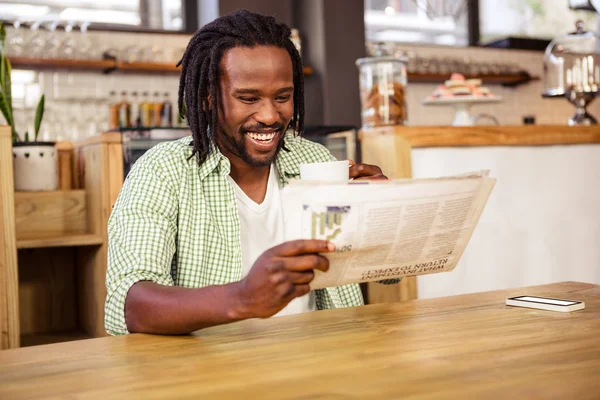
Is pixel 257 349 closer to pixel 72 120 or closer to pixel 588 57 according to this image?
pixel 588 57

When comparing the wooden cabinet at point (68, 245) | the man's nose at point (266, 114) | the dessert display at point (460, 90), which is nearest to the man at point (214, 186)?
the man's nose at point (266, 114)

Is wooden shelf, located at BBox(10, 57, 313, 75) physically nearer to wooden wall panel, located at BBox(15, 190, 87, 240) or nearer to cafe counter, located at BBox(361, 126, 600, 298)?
wooden wall panel, located at BBox(15, 190, 87, 240)

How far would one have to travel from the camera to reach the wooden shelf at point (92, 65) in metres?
4.51

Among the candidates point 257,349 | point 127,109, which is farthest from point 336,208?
point 127,109

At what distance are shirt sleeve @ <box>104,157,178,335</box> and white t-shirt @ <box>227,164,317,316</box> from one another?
185 millimetres

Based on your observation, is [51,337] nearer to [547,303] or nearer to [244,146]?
[244,146]

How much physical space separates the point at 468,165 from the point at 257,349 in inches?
58.6

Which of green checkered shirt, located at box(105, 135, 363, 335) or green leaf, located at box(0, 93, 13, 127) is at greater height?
green leaf, located at box(0, 93, 13, 127)

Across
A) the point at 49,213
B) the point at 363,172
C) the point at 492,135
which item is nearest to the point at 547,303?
the point at 363,172

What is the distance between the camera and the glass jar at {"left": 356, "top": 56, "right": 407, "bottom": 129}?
2502mm

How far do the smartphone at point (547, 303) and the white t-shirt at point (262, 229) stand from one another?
0.45 meters

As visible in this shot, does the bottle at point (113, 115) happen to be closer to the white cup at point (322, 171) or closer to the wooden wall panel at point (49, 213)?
the wooden wall panel at point (49, 213)

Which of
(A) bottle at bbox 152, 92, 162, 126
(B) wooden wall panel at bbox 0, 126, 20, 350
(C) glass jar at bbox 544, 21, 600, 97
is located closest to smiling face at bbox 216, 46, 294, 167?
(B) wooden wall panel at bbox 0, 126, 20, 350

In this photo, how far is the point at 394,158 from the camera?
220 cm
